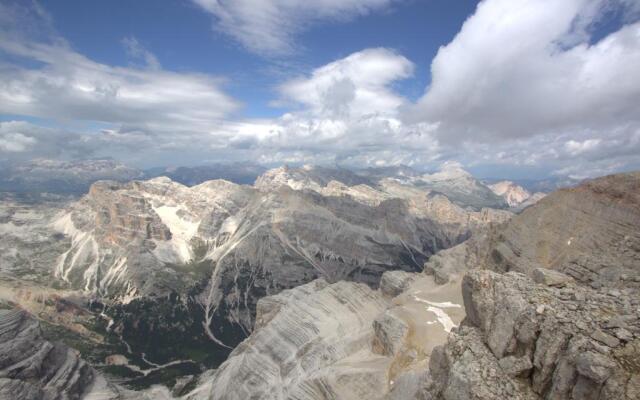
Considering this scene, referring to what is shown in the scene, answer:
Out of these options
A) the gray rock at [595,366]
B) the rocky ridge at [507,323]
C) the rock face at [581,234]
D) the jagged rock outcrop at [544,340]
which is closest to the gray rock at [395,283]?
the rocky ridge at [507,323]

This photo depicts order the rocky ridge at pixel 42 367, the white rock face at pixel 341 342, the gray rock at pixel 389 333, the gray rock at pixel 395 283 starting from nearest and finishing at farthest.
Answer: the white rock face at pixel 341 342 → the gray rock at pixel 389 333 → the gray rock at pixel 395 283 → the rocky ridge at pixel 42 367

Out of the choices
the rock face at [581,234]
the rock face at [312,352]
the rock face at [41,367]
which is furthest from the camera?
the rock face at [41,367]

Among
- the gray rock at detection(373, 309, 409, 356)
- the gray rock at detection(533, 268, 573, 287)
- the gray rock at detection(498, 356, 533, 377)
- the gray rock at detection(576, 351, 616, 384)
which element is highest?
the gray rock at detection(533, 268, 573, 287)

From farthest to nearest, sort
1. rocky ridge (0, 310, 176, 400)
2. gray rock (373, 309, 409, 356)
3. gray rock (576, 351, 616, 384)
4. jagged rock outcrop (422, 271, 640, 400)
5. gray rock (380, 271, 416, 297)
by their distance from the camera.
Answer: rocky ridge (0, 310, 176, 400) < gray rock (380, 271, 416, 297) < gray rock (373, 309, 409, 356) < jagged rock outcrop (422, 271, 640, 400) < gray rock (576, 351, 616, 384)

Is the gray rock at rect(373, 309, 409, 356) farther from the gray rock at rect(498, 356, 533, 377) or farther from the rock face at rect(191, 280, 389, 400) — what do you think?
the gray rock at rect(498, 356, 533, 377)

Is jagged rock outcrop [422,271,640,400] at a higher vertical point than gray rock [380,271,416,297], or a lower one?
higher

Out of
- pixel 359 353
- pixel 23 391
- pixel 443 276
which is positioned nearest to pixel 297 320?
pixel 359 353

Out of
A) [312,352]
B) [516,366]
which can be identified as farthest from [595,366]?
[312,352]

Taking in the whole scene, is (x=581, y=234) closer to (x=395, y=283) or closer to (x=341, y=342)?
(x=341, y=342)

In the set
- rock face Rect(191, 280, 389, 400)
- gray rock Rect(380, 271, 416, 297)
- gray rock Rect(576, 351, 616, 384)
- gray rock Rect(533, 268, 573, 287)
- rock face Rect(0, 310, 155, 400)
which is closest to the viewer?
gray rock Rect(576, 351, 616, 384)

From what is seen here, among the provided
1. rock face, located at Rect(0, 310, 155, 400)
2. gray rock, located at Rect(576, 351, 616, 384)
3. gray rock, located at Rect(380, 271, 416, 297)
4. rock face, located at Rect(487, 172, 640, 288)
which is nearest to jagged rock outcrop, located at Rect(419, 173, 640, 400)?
gray rock, located at Rect(576, 351, 616, 384)

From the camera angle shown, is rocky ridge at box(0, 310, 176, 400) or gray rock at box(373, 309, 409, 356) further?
rocky ridge at box(0, 310, 176, 400)

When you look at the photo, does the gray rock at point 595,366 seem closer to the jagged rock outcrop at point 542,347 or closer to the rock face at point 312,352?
the jagged rock outcrop at point 542,347
